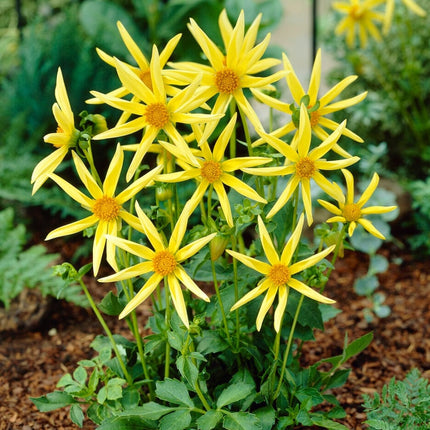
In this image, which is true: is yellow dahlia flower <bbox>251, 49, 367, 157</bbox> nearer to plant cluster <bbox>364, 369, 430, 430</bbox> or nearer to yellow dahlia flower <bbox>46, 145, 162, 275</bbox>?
yellow dahlia flower <bbox>46, 145, 162, 275</bbox>

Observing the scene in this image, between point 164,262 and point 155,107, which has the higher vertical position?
point 155,107

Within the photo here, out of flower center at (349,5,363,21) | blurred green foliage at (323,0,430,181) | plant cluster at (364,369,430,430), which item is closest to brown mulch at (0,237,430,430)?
plant cluster at (364,369,430,430)

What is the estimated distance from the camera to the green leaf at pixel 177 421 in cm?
127

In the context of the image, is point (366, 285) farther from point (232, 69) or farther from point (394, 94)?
point (232, 69)

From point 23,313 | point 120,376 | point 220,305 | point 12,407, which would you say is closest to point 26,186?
point 23,313

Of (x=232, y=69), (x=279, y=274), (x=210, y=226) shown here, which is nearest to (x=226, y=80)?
(x=232, y=69)

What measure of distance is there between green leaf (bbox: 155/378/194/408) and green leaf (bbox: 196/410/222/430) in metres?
0.04

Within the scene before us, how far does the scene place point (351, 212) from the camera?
4.34 ft

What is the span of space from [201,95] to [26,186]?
1615mm

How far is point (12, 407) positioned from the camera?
174 centimetres

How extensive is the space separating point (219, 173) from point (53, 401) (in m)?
0.64

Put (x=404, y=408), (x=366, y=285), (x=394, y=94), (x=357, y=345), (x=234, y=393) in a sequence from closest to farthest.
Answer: (x=234, y=393) < (x=404, y=408) < (x=357, y=345) < (x=366, y=285) < (x=394, y=94)

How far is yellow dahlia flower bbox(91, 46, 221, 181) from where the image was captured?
46.0 inches

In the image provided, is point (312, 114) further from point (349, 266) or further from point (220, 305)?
point (349, 266)
